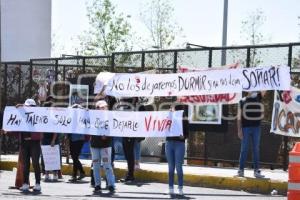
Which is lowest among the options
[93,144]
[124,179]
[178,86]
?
[124,179]

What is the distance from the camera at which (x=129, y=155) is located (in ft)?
49.1

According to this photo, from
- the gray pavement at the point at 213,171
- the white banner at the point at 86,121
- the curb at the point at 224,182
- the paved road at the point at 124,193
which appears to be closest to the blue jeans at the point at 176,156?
the paved road at the point at 124,193

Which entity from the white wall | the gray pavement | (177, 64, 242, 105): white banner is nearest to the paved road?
the gray pavement

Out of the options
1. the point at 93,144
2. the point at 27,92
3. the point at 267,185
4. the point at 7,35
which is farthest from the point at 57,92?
the point at 7,35

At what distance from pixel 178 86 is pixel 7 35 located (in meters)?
26.7

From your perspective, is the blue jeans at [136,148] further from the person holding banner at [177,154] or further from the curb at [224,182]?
the person holding banner at [177,154]

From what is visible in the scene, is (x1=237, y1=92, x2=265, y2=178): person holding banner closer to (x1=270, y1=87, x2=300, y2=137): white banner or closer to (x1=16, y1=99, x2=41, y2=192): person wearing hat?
(x1=270, y1=87, x2=300, y2=137): white banner

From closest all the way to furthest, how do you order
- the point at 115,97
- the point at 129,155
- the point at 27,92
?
the point at 129,155 → the point at 115,97 → the point at 27,92

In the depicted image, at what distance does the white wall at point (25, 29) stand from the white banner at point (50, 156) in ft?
81.3

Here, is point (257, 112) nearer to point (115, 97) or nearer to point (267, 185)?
point (267, 185)

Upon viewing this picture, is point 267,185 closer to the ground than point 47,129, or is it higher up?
closer to the ground

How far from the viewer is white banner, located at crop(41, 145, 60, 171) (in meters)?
15.4

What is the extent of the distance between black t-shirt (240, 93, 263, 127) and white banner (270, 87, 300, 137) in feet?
1.67

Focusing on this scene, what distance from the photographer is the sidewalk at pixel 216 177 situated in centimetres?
1355
